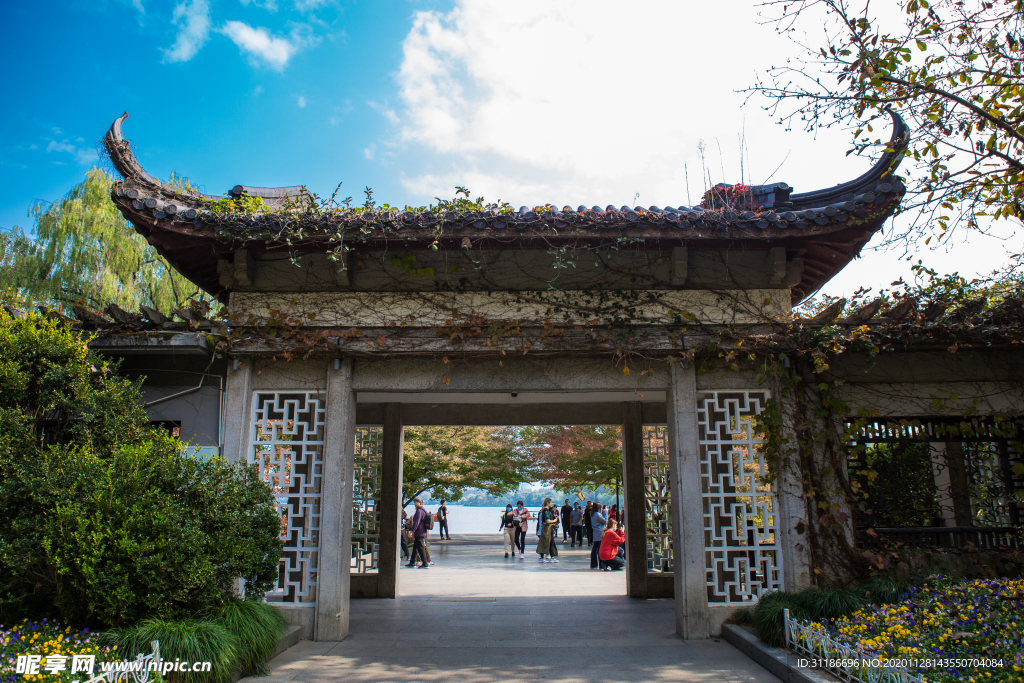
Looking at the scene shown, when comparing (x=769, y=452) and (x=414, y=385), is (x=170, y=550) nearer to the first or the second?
(x=414, y=385)

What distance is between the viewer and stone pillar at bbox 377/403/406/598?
10648 millimetres

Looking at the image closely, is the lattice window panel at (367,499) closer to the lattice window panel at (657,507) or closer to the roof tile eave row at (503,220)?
the lattice window panel at (657,507)

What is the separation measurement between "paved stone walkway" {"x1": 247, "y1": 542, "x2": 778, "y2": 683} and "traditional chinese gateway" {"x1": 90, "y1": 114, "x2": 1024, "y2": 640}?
2.17 ft

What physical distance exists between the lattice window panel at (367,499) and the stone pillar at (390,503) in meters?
0.15

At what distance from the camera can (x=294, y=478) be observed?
762cm

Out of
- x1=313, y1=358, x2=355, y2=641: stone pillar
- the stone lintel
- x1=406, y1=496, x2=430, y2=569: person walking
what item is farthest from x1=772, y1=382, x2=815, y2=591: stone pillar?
x1=406, y1=496, x2=430, y2=569: person walking

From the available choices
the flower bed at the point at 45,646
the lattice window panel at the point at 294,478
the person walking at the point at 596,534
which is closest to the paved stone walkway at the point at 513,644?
→ the lattice window panel at the point at 294,478

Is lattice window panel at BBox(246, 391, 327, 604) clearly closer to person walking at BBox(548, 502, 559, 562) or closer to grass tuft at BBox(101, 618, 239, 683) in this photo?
grass tuft at BBox(101, 618, 239, 683)

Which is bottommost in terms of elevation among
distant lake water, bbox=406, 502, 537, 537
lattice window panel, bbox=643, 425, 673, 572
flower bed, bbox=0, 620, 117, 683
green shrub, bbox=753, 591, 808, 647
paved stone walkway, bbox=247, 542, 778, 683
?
distant lake water, bbox=406, 502, 537, 537

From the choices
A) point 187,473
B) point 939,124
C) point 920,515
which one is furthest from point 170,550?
point 920,515

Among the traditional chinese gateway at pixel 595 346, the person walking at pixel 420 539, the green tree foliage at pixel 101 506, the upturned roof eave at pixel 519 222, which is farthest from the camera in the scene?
the person walking at pixel 420 539

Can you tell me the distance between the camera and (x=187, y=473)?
5777mm

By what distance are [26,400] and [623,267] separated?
21.0ft

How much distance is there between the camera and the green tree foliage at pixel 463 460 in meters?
20.4
